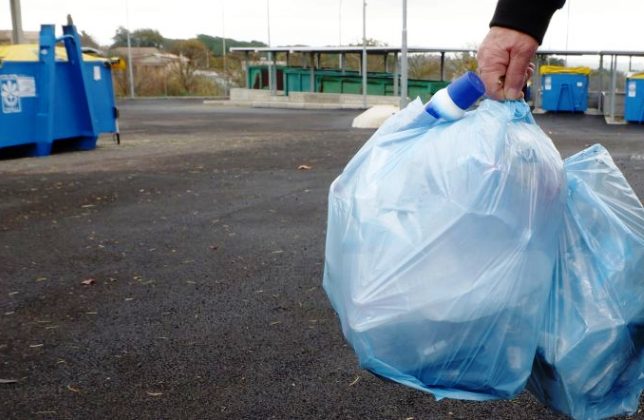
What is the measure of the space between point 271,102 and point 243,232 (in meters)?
28.9

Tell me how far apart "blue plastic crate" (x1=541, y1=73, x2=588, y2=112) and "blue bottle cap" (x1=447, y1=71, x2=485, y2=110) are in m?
24.8

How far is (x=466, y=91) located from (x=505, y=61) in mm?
203

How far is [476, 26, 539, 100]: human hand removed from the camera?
6.82 ft

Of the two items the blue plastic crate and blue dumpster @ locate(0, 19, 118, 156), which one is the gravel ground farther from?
the blue plastic crate

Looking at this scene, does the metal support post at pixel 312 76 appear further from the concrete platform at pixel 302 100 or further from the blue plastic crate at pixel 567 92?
the blue plastic crate at pixel 567 92

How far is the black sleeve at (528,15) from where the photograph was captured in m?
2.07

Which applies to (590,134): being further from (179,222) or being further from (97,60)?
(179,222)

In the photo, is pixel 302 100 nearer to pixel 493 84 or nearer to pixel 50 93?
pixel 50 93

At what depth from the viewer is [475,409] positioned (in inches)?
120

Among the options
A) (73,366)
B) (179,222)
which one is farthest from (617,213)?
(179,222)

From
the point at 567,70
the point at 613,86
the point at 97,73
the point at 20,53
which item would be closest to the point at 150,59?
the point at 567,70

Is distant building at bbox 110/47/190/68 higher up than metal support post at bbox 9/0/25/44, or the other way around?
metal support post at bbox 9/0/25/44

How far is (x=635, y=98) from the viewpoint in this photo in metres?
20.7

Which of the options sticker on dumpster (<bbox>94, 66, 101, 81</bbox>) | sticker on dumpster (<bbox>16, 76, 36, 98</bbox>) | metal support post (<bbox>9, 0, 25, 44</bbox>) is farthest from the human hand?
metal support post (<bbox>9, 0, 25, 44</bbox>)
